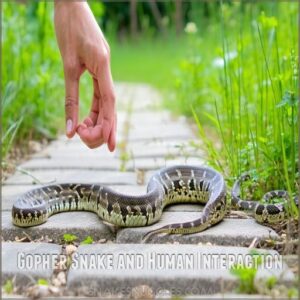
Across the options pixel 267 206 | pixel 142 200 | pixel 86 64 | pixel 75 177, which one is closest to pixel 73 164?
pixel 75 177

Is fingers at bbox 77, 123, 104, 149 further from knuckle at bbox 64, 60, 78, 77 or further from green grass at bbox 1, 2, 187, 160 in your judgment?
green grass at bbox 1, 2, 187, 160

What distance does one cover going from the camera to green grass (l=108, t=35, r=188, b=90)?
43.6ft

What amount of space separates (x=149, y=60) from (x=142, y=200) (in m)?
12.4

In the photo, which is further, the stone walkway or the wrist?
the wrist

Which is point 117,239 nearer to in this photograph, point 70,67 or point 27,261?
point 27,261

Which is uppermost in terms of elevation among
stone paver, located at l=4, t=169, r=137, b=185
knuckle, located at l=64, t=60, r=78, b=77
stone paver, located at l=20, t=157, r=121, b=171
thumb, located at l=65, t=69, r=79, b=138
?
knuckle, located at l=64, t=60, r=78, b=77

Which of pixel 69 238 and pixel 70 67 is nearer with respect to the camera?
pixel 70 67

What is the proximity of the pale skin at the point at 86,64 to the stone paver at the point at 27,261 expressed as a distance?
542 mm

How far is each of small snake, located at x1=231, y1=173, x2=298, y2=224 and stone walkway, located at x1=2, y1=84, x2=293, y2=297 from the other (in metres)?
0.07

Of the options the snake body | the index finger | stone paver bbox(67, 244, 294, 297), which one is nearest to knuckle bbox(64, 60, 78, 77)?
the index finger

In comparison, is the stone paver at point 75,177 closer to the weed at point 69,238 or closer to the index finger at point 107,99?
the weed at point 69,238

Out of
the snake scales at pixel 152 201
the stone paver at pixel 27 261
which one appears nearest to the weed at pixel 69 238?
the stone paver at pixel 27 261

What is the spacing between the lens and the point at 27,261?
3.27 metres

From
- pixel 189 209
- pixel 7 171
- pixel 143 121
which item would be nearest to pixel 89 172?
pixel 7 171
